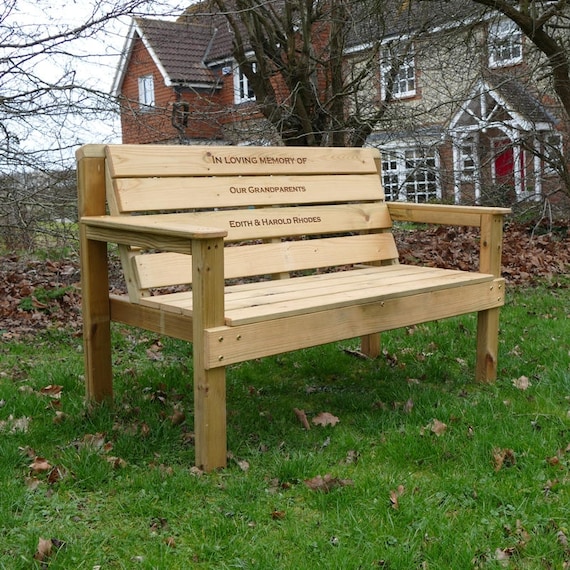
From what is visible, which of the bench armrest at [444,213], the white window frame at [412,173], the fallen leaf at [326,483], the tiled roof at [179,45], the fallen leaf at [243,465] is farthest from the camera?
the white window frame at [412,173]

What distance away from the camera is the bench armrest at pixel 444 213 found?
14.2 ft

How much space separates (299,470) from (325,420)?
0.65 meters

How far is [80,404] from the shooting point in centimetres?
393

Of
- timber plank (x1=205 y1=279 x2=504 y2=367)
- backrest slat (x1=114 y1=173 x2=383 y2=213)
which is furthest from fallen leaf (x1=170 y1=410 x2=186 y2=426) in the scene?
backrest slat (x1=114 y1=173 x2=383 y2=213)

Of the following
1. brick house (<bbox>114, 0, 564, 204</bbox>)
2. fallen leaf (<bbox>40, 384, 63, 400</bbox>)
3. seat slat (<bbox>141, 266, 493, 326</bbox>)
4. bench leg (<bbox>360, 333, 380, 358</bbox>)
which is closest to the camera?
seat slat (<bbox>141, 266, 493, 326</bbox>)

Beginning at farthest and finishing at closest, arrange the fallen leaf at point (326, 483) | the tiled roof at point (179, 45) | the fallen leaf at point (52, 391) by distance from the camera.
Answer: the tiled roof at point (179, 45) → the fallen leaf at point (52, 391) → the fallen leaf at point (326, 483)

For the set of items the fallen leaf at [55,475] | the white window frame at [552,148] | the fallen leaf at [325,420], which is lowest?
the fallen leaf at [325,420]

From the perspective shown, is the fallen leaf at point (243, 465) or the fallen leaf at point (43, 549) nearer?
the fallen leaf at point (43, 549)

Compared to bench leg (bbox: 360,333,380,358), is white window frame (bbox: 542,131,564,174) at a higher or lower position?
higher

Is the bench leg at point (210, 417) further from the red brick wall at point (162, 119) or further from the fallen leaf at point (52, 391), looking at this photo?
the red brick wall at point (162, 119)

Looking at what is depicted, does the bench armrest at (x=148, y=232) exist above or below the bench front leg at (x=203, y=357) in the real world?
above

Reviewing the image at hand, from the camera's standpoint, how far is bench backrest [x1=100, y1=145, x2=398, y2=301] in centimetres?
370

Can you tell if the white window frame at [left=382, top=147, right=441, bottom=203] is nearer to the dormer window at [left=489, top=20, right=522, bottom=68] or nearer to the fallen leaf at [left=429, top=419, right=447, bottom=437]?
the dormer window at [left=489, top=20, right=522, bottom=68]

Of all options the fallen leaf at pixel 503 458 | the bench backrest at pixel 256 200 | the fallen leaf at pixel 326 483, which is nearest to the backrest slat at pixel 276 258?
the bench backrest at pixel 256 200
